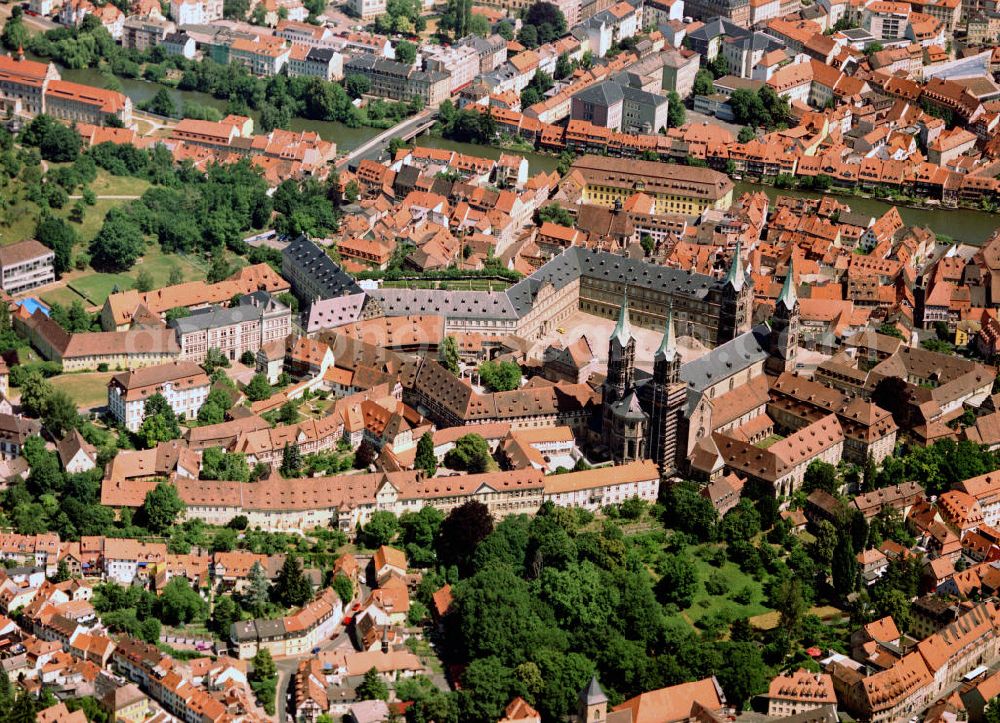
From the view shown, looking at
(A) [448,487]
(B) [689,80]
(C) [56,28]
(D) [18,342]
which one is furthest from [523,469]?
(C) [56,28]

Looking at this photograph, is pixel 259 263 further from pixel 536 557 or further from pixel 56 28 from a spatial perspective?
pixel 56 28

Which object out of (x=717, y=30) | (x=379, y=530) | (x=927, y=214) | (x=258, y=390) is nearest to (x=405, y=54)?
(x=717, y=30)

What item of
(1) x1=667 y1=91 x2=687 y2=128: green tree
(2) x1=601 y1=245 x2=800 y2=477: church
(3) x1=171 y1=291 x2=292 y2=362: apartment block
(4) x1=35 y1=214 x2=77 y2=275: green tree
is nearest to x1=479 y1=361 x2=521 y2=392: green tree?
(2) x1=601 y1=245 x2=800 y2=477: church

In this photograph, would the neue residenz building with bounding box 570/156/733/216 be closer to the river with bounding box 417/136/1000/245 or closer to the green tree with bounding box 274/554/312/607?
the river with bounding box 417/136/1000/245

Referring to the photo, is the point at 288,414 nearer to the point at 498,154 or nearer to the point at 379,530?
the point at 379,530

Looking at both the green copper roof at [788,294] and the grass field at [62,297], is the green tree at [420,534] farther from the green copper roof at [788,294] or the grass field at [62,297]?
the grass field at [62,297]
